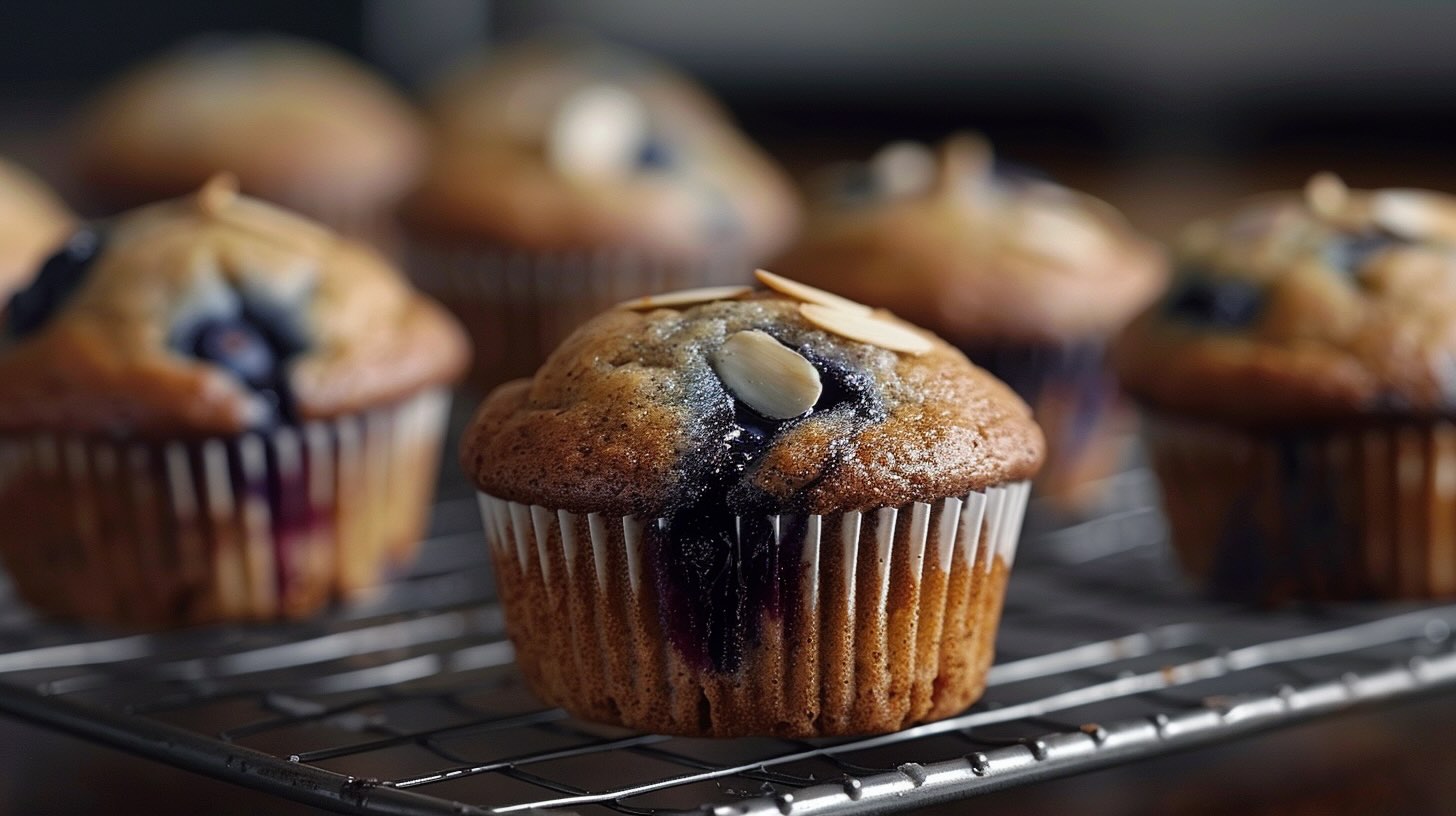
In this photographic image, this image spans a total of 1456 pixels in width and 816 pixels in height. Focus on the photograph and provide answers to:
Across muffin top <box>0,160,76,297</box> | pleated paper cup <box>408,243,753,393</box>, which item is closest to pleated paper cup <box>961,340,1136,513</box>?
pleated paper cup <box>408,243,753,393</box>

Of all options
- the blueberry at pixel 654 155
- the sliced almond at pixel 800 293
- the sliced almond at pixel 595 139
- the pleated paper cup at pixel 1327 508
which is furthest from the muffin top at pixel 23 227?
the pleated paper cup at pixel 1327 508

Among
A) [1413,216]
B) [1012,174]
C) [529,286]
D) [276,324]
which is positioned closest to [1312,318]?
[1413,216]

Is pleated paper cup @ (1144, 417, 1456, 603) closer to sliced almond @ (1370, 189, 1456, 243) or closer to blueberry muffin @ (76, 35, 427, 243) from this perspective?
sliced almond @ (1370, 189, 1456, 243)

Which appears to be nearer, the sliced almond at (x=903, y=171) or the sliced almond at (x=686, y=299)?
the sliced almond at (x=686, y=299)

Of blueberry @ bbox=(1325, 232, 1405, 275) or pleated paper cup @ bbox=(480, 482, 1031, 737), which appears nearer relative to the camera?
pleated paper cup @ bbox=(480, 482, 1031, 737)

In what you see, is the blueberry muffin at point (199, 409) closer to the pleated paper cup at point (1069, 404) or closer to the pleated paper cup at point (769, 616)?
the pleated paper cup at point (769, 616)

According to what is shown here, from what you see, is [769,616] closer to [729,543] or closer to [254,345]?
[729,543]
